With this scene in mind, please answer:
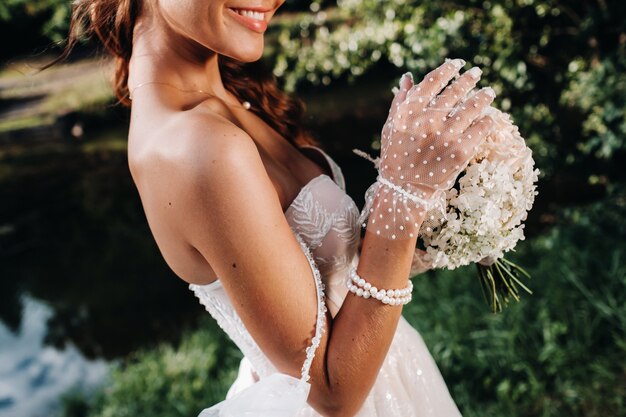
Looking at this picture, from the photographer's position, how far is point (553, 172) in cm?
429

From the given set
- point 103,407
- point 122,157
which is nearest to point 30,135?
point 122,157

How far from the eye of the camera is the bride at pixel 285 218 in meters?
1.15

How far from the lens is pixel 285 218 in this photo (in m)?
1.26

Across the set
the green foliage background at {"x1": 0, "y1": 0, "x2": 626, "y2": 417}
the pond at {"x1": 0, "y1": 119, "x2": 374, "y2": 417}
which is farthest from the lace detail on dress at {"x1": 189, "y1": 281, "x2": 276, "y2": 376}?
the pond at {"x1": 0, "y1": 119, "x2": 374, "y2": 417}

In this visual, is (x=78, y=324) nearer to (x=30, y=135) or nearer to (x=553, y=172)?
(x=553, y=172)

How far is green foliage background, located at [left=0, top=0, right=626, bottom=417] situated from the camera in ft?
10.8

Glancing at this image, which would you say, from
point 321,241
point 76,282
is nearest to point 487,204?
point 321,241

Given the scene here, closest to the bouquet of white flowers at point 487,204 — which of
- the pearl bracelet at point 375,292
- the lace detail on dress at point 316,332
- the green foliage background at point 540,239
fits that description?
the pearl bracelet at point 375,292

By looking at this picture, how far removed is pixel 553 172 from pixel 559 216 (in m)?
0.76

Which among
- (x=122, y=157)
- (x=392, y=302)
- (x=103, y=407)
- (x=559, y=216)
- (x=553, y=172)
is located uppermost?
(x=392, y=302)

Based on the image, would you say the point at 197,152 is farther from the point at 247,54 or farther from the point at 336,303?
the point at 336,303

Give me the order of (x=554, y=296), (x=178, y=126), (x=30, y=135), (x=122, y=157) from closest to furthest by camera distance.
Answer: (x=178, y=126)
(x=554, y=296)
(x=122, y=157)
(x=30, y=135)

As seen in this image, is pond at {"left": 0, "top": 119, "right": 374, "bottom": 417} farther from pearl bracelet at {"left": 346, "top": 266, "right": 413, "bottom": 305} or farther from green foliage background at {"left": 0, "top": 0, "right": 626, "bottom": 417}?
pearl bracelet at {"left": 346, "top": 266, "right": 413, "bottom": 305}

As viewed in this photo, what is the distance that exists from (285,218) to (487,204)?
49 centimetres
